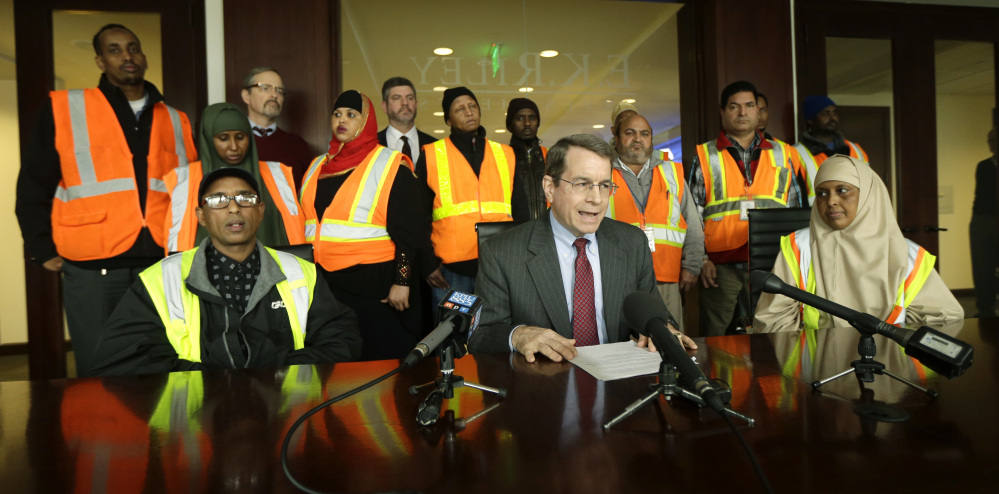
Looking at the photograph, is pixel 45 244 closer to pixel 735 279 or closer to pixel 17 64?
pixel 17 64

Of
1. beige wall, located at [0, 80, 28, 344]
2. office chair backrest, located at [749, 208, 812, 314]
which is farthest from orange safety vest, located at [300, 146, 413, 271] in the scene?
beige wall, located at [0, 80, 28, 344]

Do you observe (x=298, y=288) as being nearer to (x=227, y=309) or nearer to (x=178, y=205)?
(x=227, y=309)

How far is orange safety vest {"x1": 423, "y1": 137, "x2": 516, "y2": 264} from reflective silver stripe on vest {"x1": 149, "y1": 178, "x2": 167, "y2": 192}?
4.23ft

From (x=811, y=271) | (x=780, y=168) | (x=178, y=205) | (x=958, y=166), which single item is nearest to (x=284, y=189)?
(x=178, y=205)

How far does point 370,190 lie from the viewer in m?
2.88

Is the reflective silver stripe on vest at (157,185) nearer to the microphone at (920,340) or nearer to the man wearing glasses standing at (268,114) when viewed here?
the man wearing glasses standing at (268,114)

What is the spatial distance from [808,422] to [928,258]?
1595 millimetres

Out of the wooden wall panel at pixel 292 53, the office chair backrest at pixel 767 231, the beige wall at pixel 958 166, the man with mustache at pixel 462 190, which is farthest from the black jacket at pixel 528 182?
the beige wall at pixel 958 166

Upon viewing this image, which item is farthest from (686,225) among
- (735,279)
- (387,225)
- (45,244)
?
(45,244)

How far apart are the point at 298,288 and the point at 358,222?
38.7 inches

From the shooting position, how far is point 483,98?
430cm

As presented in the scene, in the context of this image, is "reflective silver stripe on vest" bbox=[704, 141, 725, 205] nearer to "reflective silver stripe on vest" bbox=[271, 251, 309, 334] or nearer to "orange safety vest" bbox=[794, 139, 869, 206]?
"orange safety vest" bbox=[794, 139, 869, 206]

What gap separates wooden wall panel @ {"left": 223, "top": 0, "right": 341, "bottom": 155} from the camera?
3.70m

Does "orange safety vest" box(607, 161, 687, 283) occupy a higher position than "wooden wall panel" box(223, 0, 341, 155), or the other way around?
"wooden wall panel" box(223, 0, 341, 155)
